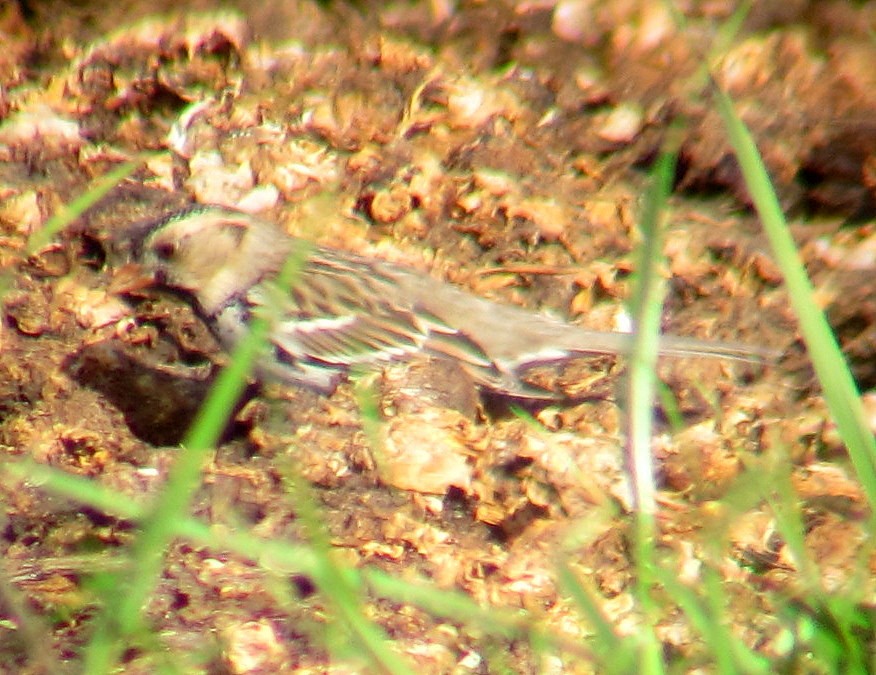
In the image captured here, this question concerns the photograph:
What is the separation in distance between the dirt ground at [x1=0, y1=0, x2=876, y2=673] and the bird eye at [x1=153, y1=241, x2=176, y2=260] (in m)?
0.25

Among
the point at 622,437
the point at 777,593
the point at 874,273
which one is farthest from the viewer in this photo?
the point at 874,273

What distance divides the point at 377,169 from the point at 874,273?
208 cm

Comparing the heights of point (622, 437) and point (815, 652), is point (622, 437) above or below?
above

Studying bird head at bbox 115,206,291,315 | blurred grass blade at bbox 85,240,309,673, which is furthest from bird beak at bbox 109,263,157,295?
blurred grass blade at bbox 85,240,309,673

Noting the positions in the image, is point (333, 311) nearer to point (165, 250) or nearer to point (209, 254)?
point (209, 254)

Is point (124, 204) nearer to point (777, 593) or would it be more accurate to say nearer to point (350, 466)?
point (350, 466)

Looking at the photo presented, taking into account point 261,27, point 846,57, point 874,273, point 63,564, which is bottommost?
point 63,564

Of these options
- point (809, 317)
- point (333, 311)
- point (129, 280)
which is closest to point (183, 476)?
point (809, 317)

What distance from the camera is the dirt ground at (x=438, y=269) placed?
3648 millimetres

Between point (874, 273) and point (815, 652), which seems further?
point (874, 273)

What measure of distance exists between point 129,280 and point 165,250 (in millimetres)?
182

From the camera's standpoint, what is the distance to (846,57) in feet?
15.5

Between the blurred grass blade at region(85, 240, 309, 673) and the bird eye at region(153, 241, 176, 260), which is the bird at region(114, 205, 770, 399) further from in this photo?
the blurred grass blade at region(85, 240, 309, 673)

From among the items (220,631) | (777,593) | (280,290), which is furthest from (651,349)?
(220,631)
